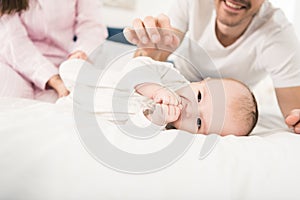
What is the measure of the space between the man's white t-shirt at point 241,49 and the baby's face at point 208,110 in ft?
1.39

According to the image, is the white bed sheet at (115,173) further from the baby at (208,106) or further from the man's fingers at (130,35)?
the man's fingers at (130,35)

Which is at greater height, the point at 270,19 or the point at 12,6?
the point at 270,19

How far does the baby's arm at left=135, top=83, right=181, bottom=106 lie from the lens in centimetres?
87

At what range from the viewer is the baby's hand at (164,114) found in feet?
2.83

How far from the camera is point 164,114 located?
0.86 meters

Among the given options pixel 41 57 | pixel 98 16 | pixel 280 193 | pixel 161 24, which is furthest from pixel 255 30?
pixel 280 193

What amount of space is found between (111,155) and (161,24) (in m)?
0.46

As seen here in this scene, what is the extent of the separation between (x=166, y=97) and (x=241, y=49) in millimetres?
620

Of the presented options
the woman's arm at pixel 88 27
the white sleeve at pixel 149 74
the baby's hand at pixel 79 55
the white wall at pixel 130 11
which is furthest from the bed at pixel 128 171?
the white wall at pixel 130 11

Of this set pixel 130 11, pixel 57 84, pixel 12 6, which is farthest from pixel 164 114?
pixel 130 11

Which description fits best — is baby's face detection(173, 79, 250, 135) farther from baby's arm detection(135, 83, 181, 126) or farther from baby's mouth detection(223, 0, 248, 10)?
baby's mouth detection(223, 0, 248, 10)

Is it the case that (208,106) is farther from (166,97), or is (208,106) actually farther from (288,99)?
(288,99)

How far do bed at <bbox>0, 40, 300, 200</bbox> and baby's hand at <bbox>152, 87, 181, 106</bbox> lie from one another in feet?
0.42

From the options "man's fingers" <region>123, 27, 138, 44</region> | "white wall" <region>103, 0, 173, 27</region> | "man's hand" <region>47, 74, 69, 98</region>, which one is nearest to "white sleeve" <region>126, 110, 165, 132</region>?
"man's fingers" <region>123, 27, 138, 44</region>
